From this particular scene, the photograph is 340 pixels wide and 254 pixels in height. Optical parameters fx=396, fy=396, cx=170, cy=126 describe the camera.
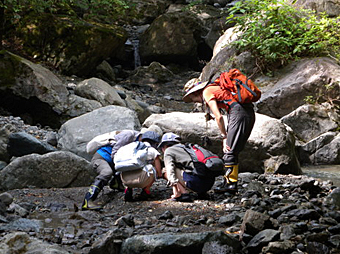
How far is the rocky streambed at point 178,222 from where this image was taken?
3.15 m

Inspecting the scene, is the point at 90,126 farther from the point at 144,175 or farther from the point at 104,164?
the point at 144,175

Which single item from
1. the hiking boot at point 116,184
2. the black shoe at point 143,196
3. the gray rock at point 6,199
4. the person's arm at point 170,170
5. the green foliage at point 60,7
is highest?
the green foliage at point 60,7

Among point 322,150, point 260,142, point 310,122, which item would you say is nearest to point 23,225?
point 260,142

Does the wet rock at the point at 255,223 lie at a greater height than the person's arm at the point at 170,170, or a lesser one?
greater

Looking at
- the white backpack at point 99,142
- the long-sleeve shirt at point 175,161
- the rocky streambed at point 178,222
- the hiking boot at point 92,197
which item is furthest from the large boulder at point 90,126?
the long-sleeve shirt at point 175,161

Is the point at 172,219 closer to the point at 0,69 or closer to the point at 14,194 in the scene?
the point at 14,194

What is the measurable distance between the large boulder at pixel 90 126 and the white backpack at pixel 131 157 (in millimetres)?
A: 2773

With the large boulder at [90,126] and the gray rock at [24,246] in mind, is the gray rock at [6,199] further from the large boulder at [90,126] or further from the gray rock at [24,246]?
the large boulder at [90,126]

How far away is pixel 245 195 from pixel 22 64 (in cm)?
795

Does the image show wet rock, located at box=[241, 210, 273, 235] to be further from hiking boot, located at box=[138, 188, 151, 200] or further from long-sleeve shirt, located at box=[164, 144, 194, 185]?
hiking boot, located at box=[138, 188, 151, 200]

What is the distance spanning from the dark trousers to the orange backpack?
114 mm

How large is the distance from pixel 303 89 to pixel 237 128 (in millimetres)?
5174

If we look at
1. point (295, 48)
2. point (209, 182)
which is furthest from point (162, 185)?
point (295, 48)

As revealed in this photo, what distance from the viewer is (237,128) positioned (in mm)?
5020
